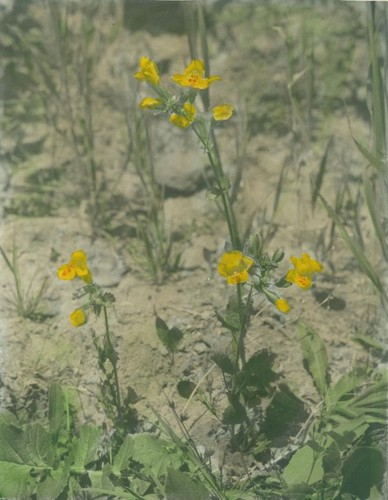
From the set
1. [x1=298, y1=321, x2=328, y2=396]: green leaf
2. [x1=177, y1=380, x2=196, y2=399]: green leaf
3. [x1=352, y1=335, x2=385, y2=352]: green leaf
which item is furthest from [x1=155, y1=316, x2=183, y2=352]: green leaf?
[x1=352, y1=335, x2=385, y2=352]: green leaf

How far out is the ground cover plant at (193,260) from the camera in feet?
6.57

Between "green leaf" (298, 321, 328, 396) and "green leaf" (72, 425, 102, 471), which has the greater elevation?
"green leaf" (298, 321, 328, 396)

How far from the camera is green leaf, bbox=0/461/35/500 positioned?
2.01m

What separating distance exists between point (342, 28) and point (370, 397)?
1697 millimetres

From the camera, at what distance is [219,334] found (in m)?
2.36

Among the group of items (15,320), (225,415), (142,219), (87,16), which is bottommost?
(225,415)

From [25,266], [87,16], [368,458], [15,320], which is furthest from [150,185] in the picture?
[368,458]

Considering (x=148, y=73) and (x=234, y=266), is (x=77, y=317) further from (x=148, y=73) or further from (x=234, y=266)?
(x=148, y=73)

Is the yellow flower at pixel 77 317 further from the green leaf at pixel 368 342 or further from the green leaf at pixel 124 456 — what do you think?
the green leaf at pixel 368 342

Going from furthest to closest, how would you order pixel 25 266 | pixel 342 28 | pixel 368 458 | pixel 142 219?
pixel 342 28 → pixel 142 219 → pixel 25 266 → pixel 368 458

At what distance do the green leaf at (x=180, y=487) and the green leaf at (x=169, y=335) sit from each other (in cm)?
40

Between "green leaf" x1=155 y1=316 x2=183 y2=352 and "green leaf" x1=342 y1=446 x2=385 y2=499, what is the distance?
1.78 feet

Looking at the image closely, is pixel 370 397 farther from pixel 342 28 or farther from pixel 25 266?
pixel 342 28

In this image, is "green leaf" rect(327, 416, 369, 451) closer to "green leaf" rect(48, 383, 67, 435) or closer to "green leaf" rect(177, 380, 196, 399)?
"green leaf" rect(177, 380, 196, 399)
